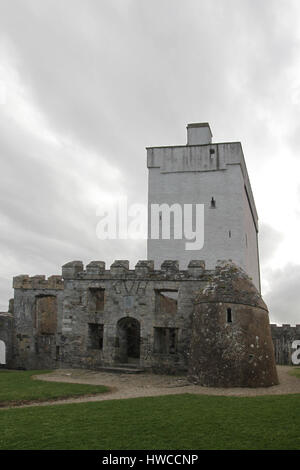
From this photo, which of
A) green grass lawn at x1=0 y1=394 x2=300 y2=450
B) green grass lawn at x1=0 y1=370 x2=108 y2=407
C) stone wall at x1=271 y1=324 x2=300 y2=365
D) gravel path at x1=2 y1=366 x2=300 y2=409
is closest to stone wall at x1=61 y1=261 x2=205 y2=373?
gravel path at x1=2 y1=366 x2=300 y2=409

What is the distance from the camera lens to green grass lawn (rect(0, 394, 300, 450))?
8031 millimetres

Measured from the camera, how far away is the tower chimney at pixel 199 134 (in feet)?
108

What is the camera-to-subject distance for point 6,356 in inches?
1006

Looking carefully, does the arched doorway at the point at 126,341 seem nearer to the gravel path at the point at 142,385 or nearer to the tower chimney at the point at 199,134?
the gravel path at the point at 142,385

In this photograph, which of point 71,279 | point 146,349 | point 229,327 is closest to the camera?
point 229,327

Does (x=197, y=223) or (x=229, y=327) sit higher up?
(x=197, y=223)

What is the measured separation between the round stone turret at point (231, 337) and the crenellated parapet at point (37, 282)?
1128 centimetres

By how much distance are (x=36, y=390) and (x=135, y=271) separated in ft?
26.1

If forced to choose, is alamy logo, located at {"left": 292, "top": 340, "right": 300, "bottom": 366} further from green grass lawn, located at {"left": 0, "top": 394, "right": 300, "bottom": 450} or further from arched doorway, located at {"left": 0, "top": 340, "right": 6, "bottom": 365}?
arched doorway, located at {"left": 0, "top": 340, "right": 6, "bottom": 365}

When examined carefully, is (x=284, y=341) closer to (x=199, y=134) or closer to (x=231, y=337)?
(x=231, y=337)

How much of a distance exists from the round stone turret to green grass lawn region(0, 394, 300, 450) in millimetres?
2860

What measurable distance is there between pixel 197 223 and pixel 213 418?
22.1m
